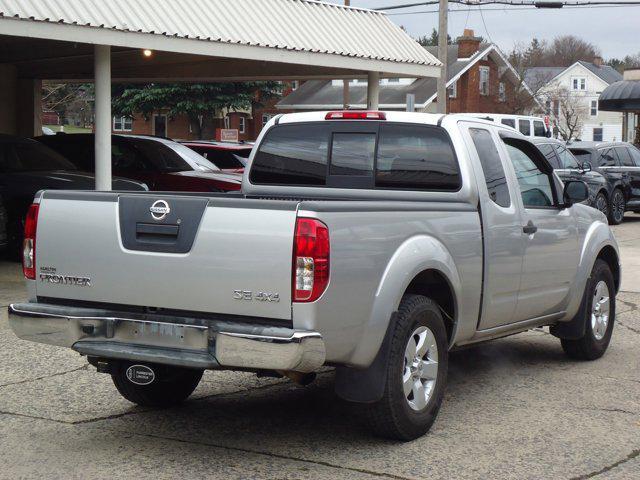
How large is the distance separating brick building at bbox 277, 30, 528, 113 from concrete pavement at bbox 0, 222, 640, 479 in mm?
48749

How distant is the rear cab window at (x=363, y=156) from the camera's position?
6.99 metres

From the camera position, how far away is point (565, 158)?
873 inches

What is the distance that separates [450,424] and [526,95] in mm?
59987

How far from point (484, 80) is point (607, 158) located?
38.0 metres

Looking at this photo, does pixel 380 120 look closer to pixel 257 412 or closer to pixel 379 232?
pixel 379 232

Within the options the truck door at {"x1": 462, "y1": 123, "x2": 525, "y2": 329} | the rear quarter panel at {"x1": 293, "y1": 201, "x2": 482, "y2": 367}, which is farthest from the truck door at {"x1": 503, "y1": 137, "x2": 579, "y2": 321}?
the rear quarter panel at {"x1": 293, "y1": 201, "x2": 482, "y2": 367}

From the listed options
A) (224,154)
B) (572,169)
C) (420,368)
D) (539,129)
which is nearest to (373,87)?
(224,154)

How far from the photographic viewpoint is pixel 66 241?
586 centimetres

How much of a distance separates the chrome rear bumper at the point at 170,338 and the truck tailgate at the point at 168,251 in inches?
3.5

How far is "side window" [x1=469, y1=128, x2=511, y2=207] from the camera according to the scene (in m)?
7.19

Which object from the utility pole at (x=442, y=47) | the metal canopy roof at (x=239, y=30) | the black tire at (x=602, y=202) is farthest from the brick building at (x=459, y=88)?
the metal canopy roof at (x=239, y=30)

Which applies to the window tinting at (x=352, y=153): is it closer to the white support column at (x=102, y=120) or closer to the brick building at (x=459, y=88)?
the white support column at (x=102, y=120)

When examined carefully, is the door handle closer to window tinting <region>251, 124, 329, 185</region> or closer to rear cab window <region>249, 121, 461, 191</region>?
rear cab window <region>249, 121, 461, 191</region>

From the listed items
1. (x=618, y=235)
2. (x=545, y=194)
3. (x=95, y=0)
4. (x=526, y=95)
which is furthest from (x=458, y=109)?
(x=545, y=194)
